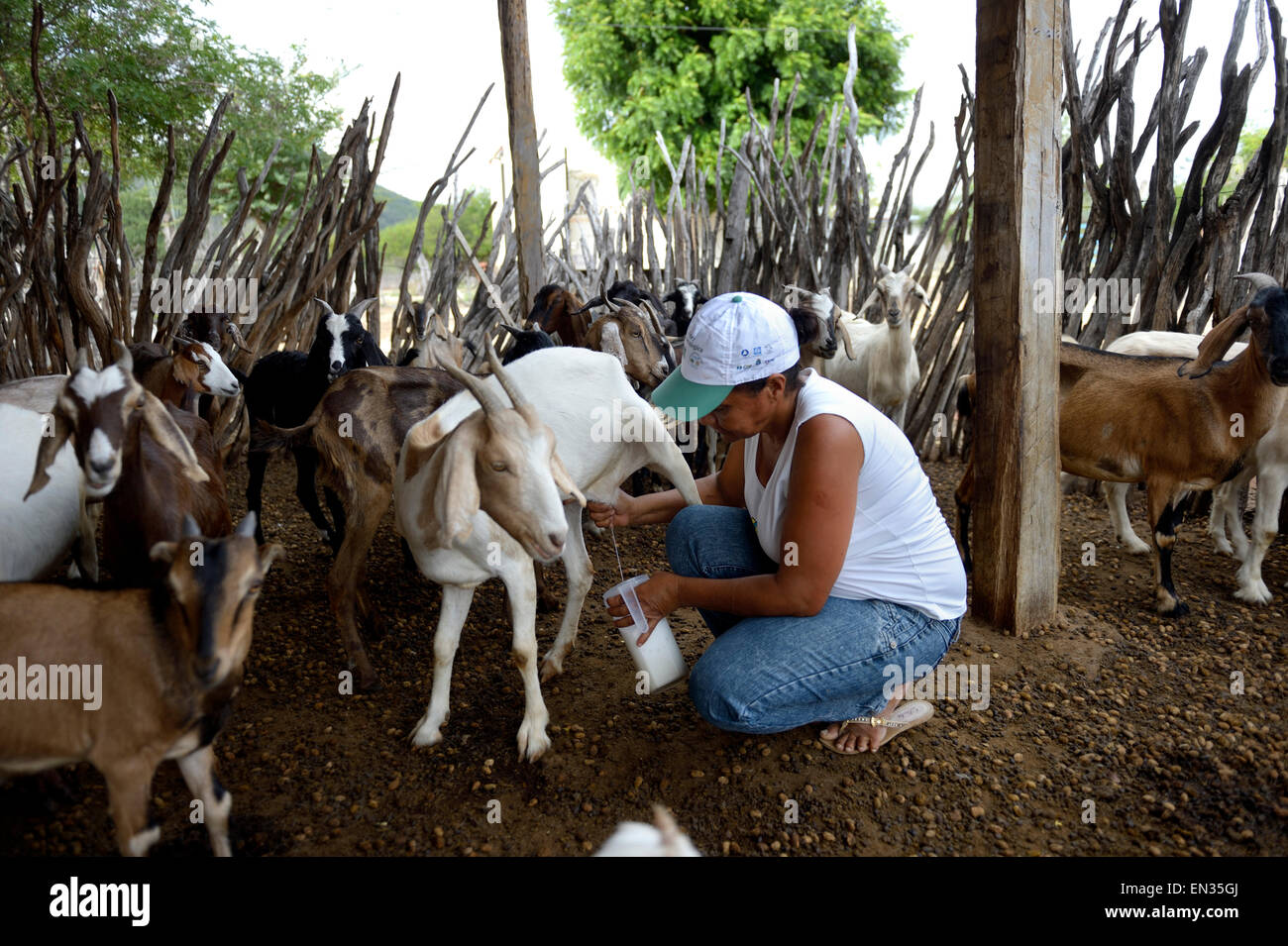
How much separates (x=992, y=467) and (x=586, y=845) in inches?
87.9

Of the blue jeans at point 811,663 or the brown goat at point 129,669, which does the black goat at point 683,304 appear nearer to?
the blue jeans at point 811,663

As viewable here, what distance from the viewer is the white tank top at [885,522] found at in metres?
2.44

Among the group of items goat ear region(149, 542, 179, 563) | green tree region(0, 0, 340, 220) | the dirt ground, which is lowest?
the dirt ground

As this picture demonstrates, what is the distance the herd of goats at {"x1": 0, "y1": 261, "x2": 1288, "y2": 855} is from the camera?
197 centimetres

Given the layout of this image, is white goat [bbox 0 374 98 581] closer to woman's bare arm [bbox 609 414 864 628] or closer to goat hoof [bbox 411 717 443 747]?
goat hoof [bbox 411 717 443 747]

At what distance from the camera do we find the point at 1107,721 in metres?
2.99

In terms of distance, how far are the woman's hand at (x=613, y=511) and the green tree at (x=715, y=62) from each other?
47.4 ft

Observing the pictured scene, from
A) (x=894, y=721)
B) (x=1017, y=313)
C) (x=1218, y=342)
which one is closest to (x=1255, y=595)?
(x=1218, y=342)

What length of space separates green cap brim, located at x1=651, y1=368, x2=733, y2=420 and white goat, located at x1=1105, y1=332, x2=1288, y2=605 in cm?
304

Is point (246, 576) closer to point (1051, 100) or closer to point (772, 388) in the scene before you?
point (772, 388)

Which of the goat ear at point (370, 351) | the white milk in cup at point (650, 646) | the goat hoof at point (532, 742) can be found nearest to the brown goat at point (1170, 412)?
the white milk in cup at point (650, 646)

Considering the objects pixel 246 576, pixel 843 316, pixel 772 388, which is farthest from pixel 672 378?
pixel 843 316

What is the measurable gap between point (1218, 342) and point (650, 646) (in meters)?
2.92

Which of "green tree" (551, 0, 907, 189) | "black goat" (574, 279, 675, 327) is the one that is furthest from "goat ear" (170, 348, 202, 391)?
"green tree" (551, 0, 907, 189)
